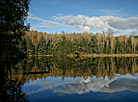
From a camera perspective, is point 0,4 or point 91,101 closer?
point 91,101

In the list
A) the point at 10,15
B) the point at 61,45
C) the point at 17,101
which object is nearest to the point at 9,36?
the point at 10,15

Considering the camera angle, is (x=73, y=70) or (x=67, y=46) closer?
(x=73, y=70)

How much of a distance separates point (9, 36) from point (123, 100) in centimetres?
1259

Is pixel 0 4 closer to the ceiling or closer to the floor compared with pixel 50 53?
closer to the ceiling

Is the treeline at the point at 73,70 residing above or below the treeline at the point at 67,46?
below

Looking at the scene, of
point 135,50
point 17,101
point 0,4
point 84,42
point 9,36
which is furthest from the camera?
point 135,50

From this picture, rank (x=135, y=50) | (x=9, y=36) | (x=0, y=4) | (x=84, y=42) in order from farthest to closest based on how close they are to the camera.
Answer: (x=135, y=50)
(x=84, y=42)
(x=9, y=36)
(x=0, y=4)

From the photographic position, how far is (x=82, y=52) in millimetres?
87625

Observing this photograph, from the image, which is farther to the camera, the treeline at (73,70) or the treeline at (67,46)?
the treeline at (67,46)

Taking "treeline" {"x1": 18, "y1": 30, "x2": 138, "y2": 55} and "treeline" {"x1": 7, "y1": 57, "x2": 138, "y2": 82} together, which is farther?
"treeline" {"x1": 18, "y1": 30, "x2": 138, "y2": 55}

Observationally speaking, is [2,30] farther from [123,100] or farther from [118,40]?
[118,40]

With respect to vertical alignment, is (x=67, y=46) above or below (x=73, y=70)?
above

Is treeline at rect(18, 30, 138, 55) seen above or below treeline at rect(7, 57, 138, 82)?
above

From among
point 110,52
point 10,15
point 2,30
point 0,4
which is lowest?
point 110,52
